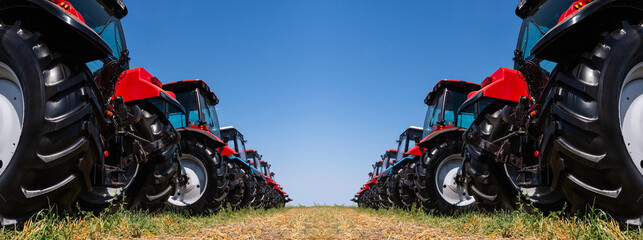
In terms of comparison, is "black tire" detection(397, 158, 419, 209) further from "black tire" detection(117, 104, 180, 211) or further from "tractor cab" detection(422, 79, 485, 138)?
"black tire" detection(117, 104, 180, 211)

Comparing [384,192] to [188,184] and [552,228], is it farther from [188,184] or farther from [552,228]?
[552,228]

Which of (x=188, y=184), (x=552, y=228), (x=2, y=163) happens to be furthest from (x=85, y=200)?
(x=552, y=228)

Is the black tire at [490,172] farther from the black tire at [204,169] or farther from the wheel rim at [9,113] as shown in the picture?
the wheel rim at [9,113]

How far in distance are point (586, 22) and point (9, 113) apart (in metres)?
3.75

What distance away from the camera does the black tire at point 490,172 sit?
4.92 meters

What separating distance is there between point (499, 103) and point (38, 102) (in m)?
4.66

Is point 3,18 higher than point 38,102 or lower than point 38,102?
higher

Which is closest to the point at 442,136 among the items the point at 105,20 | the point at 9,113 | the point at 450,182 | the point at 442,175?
the point at 442,175

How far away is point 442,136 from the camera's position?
679 centimetres

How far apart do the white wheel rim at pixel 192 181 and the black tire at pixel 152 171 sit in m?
1.46

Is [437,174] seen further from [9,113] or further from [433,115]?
[9,113]

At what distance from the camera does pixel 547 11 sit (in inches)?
168

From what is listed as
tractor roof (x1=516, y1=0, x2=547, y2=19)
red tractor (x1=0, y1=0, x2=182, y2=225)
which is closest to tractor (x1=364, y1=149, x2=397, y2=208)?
tractor roof (x1=516, y1=0, x2=547, y2=19)

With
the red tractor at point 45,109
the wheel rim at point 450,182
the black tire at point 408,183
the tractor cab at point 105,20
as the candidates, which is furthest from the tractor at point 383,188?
the red tractor at point 45,109
